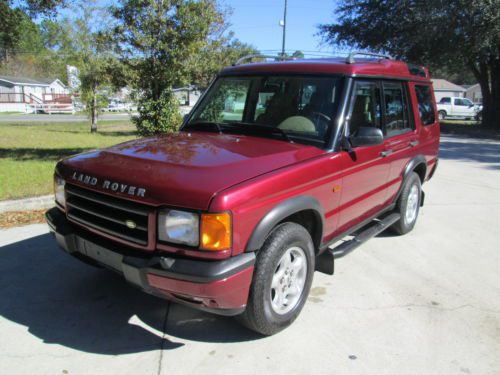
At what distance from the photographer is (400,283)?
4055mm

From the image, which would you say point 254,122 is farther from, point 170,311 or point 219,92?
point 170,311

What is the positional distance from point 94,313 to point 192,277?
1372mm

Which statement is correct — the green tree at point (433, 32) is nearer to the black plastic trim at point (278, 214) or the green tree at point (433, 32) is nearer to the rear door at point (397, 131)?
the rear door at point (397, 131)

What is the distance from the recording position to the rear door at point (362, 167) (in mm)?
3676

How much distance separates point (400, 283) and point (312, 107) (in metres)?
1.89

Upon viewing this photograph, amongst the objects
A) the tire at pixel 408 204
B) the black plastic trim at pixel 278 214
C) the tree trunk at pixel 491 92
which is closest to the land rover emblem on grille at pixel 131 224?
the black plastic trim at pixel 278 214

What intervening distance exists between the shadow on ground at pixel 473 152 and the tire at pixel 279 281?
29.9 feet

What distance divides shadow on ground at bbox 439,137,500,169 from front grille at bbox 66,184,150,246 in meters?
10.2

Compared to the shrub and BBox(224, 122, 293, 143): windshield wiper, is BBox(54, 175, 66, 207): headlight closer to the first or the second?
BBox(224, 122, 293, 143): windshield wiper

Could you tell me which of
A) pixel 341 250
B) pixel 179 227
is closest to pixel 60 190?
pixel 179 227

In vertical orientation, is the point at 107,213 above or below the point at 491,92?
below

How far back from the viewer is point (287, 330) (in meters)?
3.22

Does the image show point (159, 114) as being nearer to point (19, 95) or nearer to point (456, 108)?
point (456, 108)

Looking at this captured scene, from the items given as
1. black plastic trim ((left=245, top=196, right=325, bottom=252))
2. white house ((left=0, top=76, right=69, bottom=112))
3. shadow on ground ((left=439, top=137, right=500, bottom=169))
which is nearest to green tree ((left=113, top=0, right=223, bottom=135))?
black plastic trim ((left=245, top=196, right=325, bottom=252))
